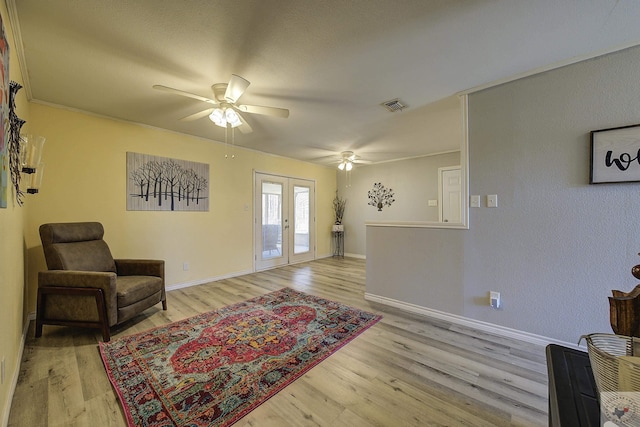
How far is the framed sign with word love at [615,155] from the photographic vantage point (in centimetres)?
183

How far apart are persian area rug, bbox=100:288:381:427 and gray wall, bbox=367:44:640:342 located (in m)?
1.21

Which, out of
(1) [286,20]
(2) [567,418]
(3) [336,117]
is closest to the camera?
(2) [567,418]

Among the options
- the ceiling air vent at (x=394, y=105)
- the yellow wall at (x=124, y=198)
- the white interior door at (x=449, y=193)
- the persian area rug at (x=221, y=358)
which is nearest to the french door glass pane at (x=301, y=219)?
the yellow wall at (x=124, y=198)

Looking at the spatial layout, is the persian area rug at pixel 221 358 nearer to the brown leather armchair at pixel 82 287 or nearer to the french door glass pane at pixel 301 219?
the brown leather armchair at pixel 82 287

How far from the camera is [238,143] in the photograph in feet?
14.5

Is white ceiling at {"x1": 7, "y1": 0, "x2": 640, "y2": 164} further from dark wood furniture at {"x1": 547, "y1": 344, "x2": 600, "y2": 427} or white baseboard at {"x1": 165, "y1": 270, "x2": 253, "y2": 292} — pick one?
white baseboard at {"x1": 165, "y1": 270, "x2": 253, "y2": 292}

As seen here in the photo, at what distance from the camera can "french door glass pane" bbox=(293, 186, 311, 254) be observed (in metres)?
5.77

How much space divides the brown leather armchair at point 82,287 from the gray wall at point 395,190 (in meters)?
4.63

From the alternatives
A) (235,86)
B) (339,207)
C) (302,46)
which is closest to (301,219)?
(339,207)

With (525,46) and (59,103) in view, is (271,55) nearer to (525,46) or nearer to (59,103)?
(525,46)

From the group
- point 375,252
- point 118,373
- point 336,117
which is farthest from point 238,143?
point 118,373

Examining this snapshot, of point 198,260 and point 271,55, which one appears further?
point 198,260

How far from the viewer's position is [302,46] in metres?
1.86

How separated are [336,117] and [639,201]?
277cm
